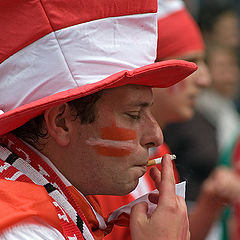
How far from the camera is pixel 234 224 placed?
346cm

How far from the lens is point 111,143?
172cm

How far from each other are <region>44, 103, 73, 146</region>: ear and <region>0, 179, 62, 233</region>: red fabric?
0.21 metres

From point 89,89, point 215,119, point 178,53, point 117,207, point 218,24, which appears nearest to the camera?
point 89,89

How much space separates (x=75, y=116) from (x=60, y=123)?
49 mm

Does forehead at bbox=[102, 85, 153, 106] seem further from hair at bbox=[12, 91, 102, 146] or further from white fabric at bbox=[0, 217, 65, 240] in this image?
white fabric at bbox=[0, 217, 65, 240]

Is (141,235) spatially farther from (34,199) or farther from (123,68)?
(123,68)

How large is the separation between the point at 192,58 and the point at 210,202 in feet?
2.89

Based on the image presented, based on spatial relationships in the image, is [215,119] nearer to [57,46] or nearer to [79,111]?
[79,111]

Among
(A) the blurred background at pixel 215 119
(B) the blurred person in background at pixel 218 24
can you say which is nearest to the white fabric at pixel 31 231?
(A) the blurred background at pixel 215 119

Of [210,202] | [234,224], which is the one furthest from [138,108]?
[234,224]

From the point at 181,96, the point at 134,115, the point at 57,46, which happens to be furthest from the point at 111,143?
the point at 181,96

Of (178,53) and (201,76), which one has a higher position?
(178,53)

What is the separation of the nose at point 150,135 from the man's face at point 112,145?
0.04 ft

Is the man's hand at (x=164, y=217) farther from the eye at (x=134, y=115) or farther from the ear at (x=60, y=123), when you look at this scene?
the ear at (x=60, y=123)
